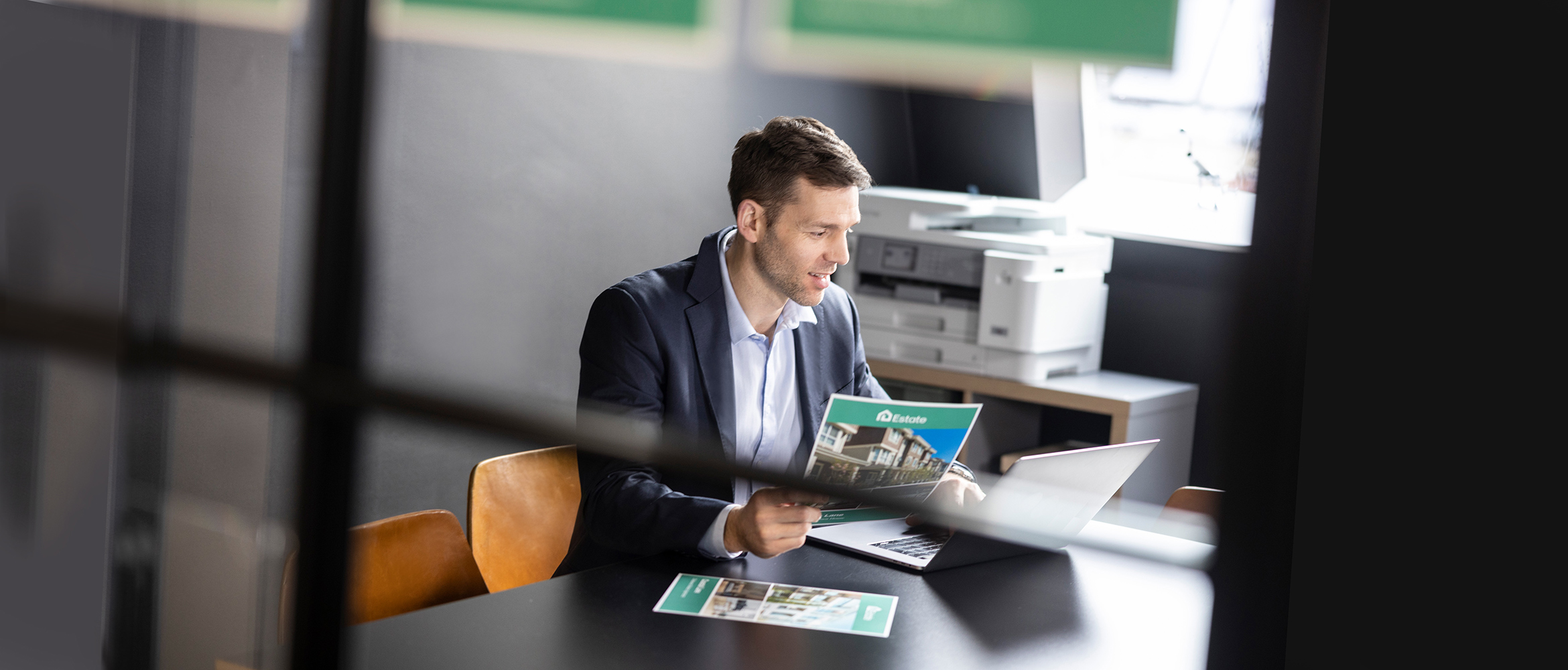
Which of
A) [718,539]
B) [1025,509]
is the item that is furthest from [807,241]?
[1025,509]

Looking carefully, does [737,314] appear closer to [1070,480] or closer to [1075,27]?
[1070,480]

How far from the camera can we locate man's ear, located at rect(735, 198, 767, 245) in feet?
6.24

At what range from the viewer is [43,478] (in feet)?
5.25

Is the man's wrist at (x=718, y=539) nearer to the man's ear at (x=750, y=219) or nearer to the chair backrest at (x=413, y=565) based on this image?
the chair backrest at (x=413, y=565)

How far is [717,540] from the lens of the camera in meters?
1.39

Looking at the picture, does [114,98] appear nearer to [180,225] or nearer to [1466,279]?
[180,225]

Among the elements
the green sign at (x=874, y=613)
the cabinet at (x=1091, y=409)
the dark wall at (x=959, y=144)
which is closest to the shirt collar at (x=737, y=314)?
the green sign at (x=874, y=613)

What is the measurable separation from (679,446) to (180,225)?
2.24 ft

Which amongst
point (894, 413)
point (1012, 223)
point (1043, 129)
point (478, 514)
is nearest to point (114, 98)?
point (478, 514)

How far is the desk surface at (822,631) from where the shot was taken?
3.77 ft

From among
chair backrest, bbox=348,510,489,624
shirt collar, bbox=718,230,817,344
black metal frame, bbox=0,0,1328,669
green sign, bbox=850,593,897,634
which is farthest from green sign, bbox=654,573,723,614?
black metal frame, bbox=0,0,1328,669

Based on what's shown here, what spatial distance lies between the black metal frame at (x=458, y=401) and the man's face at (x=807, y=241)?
3.93 feet

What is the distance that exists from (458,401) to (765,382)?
1.26 meters

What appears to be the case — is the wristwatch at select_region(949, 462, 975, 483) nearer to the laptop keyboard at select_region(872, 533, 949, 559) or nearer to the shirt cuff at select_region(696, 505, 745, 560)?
the laptop keyboard at select_region(872, 533, 949, 559)
